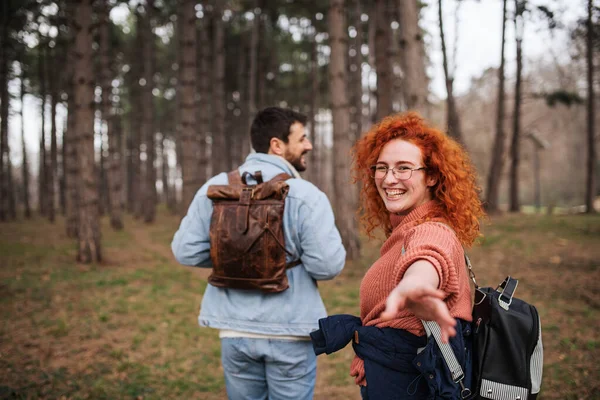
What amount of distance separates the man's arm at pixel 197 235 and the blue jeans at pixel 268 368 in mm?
530

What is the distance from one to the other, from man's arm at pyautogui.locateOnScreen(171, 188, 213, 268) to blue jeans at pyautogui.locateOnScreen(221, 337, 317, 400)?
53cm

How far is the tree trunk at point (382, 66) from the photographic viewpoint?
10.9 m

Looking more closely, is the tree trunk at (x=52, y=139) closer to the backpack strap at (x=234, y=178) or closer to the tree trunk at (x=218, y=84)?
the tree trunk at (x=218, y=84)

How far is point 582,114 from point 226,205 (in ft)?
140

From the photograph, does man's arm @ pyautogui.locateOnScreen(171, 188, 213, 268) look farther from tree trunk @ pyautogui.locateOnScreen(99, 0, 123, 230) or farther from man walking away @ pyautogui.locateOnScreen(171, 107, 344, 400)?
tree trunk @ pyautogui.locateOnScreen(99, 0, 123, 230)

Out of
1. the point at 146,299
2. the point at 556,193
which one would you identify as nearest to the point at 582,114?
the point at 556,193

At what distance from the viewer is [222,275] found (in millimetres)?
2373

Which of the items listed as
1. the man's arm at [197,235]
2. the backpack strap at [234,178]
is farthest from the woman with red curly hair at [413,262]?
the man's arm at [197,235]

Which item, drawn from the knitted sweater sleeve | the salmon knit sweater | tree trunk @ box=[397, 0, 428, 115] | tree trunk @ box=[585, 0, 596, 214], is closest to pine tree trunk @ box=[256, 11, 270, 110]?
tree trunk @ box=[585, 0, 596, 214]

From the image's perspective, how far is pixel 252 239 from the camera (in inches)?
90.0

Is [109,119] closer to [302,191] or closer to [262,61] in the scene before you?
[262,61]

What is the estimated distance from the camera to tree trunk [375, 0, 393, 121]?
1093 centimetres

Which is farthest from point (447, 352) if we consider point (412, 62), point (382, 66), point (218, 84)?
point (218, 84)

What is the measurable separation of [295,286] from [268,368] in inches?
18.8
